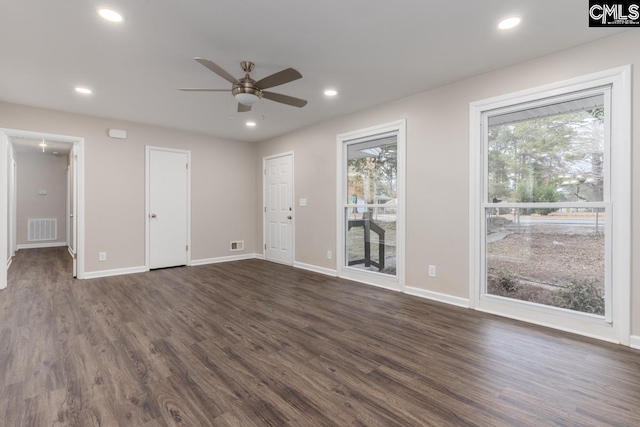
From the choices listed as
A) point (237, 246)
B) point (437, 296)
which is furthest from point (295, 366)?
point (237, 246)

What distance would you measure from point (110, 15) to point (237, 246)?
15.3 ft

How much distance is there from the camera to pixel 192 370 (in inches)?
80.6

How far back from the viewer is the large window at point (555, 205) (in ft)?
8.11

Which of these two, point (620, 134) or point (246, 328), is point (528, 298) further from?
point (246, 328)

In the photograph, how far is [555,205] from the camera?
278cm

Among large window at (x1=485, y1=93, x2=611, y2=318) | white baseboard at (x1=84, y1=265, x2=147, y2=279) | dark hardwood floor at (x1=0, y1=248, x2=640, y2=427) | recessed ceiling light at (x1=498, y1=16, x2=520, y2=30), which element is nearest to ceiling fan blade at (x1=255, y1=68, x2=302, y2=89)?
recessed ceiling light at (x1=498, y1=16, x2=520, y2=30)

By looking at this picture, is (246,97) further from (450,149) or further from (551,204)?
(551,204)

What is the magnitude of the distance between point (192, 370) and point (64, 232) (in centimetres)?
891

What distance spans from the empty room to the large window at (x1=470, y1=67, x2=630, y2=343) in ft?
0.06

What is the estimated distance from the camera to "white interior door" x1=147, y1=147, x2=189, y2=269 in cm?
524

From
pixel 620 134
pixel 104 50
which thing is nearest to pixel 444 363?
pixel 620 134

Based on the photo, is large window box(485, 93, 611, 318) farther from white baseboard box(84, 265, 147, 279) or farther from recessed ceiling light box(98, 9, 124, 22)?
white baseboard box(84, 265, 147, 279)

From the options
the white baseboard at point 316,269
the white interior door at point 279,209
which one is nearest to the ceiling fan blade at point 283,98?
the white interior door at point 279,209

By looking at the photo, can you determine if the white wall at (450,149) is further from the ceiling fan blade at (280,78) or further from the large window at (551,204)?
the ceiling fan blade at (280,78)
